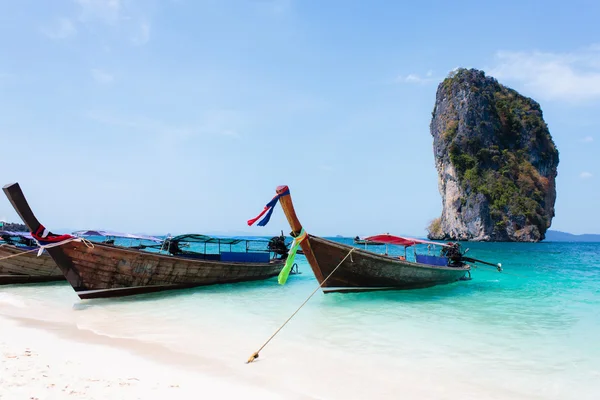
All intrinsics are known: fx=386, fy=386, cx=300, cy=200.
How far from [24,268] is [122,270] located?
17.1 ft

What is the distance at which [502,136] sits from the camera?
7144 cm

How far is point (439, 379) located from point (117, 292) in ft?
27.3

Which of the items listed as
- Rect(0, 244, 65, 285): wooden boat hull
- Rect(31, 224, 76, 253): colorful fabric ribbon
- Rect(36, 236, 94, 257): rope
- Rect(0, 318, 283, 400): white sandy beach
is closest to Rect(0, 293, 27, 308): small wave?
Rect(0, 244, 65, 285): wooden boat hull

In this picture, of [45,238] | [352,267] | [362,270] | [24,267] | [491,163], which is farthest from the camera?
[491,163]

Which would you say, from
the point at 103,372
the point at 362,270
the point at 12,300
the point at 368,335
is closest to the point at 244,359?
the point at 103,372

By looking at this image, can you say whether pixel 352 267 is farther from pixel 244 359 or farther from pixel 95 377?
pixel 95 377

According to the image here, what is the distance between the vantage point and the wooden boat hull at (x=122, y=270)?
938 cm

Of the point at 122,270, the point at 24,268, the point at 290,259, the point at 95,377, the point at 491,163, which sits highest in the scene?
the point at 491,163

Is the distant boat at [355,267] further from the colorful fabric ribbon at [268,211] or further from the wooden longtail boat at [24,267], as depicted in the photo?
the wooden longtail boat at [24,267]

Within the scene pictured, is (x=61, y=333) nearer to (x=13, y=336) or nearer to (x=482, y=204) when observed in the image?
(x=13, y=336)

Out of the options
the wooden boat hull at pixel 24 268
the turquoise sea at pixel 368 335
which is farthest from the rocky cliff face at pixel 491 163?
the wooden boat hull at pixel 24 268

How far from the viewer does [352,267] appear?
1077 centimetres

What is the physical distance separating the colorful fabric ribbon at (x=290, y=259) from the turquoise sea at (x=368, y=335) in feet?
3.42

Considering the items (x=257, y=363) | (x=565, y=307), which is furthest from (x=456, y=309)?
(x=257, y=363)
